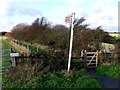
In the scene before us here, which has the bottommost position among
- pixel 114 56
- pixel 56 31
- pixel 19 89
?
pixel 19 89

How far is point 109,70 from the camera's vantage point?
17.0 meters

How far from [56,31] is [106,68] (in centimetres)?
1147

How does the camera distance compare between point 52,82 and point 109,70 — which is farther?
point 109,70

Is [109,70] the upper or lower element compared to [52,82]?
upper

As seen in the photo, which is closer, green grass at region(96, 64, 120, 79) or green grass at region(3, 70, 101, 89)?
green grass at region(3, 70, 101, 89)

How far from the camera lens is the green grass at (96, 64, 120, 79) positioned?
15861 millimetres

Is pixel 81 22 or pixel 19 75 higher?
pixel 81 22

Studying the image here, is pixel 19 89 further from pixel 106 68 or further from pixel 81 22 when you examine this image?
pixel 81 22

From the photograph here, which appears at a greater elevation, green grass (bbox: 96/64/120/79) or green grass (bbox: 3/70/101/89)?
green grass (bbox: 96/64/120/79)

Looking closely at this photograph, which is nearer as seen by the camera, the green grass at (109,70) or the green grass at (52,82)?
the green grass at (52,82)

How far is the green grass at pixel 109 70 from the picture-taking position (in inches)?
624

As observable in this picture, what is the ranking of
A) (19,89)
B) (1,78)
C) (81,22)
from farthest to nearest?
(81,22) < (1,78) < (19,89)

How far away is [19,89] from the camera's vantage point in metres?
11.9

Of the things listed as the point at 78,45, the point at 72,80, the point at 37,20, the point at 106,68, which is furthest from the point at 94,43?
the point at 37,20
